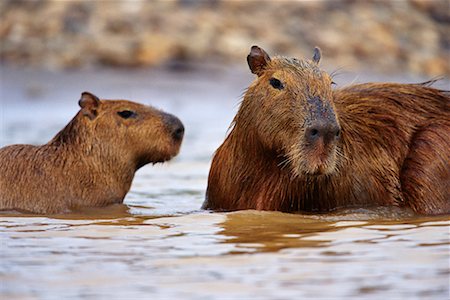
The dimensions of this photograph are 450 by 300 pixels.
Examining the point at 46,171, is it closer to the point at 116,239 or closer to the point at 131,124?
the point at 131,124

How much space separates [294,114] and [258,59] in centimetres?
55

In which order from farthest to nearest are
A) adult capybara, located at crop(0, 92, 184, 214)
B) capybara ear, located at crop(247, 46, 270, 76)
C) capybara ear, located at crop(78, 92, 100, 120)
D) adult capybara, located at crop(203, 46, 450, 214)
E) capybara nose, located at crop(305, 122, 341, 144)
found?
capybara ear, located at crop(78, 92, 100, 120), adult capybara, located at crop(0, 92, 184, 214), capybara ear, located at crop(247, 46, 270, 76), adult capybara, located at crop(203, 46, 450, 214), capybara nose, located at crop(305, 122, 341, 144)

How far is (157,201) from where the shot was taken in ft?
25.1

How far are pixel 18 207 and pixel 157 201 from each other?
4.19 feet

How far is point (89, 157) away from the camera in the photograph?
23.2 feet

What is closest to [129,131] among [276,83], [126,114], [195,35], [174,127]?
[126,114]

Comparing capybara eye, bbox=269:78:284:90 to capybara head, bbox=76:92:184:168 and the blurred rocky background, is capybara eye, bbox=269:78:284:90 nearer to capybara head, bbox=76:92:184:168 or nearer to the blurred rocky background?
capybara head, bbox=76:92:184:168

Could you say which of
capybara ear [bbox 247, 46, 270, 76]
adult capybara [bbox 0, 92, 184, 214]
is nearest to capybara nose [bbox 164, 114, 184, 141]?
adult capybara [bbox 0, 92, 184, 214]

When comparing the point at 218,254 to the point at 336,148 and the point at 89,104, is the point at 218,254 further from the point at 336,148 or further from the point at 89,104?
the point at 89,104

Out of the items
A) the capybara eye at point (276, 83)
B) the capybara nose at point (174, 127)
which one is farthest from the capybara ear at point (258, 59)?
the capybara nose at point (174, 127)

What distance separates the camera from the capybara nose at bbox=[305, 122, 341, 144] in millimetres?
5430

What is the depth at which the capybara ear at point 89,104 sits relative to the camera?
7.16 metres

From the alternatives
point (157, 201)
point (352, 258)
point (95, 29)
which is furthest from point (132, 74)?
point (352, 258)

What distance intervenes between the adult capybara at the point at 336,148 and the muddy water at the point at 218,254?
0.17 m
